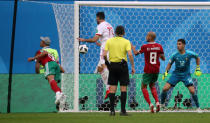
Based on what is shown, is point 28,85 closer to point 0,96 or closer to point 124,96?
point 0,96

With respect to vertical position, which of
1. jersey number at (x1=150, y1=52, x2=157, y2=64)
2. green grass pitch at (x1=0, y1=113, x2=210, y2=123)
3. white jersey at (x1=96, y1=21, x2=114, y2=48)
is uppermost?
white jersey at (x1=96, y1=21, x2=114, y2=48)

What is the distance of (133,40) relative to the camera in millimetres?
10805

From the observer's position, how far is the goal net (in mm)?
9664

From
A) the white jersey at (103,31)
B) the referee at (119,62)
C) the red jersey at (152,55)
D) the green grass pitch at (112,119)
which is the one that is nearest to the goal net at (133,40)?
the white jersey at (103,31)

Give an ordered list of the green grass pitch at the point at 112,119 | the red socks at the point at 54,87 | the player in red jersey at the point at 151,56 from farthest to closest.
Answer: the red socks at the point at 54,87, the player in red jersey at the point at 151,56, the green grass pitch at the point at 112,119

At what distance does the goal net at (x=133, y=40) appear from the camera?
966 cm

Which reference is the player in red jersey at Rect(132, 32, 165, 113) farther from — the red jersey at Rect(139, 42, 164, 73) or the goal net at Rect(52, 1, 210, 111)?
the goal net at Rect(52, 1, 210, 111)

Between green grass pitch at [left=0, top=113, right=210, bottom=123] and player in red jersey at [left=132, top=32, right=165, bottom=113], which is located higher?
player in red jersey at [left=132, top=32, right=165, bottom=113]

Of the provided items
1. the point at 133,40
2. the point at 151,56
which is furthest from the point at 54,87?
the point at 133,40

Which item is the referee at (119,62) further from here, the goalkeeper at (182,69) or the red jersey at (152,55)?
the goalkeeper at (182,69)

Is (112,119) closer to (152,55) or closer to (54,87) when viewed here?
(152,55)

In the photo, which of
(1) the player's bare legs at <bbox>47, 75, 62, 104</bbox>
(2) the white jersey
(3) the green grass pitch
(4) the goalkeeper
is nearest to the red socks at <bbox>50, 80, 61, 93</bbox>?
(1) the player's bare legs at <bbox>47, 75, 62, 104</bbox>

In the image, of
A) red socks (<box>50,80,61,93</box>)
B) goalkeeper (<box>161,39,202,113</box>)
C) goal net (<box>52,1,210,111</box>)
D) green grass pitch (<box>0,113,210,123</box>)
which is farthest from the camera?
goal net (<box>52,1,210,111</box>)

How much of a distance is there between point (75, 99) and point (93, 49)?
1.54 meters
